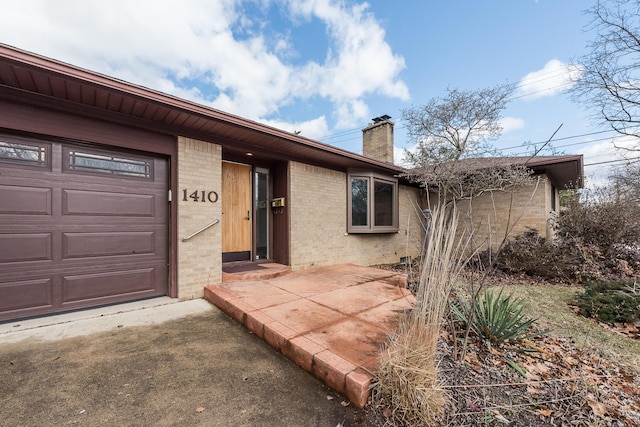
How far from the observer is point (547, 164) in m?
6.70

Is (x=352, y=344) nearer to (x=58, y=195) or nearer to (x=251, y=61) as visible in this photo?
(x=58, y=195)

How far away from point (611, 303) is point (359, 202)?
14.7ft

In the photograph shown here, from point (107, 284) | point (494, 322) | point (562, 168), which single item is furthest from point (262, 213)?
point (562, 168)

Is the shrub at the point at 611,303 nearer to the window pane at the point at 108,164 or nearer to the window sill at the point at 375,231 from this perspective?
the window sill at the point at 375,231

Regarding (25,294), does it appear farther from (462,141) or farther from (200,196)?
(462,141)

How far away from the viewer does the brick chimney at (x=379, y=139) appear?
9148 mm

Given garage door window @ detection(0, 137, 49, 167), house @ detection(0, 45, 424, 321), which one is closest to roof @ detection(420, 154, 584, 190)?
house @ detection(0, 45, 424, 321)

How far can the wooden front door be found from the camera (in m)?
4.98

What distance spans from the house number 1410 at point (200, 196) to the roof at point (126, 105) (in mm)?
830

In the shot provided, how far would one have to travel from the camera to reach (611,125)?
569cm

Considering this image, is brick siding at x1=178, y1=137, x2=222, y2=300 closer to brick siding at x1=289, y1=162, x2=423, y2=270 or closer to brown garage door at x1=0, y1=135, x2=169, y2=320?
brown garage door at x1=0, y1=135, x2=169, y2=320

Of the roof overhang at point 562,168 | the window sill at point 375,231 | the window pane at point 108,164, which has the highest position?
the roof overhang at point 562,168

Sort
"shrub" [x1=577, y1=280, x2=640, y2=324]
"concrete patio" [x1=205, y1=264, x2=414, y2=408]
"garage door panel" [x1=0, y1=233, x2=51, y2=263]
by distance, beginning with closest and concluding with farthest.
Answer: "concrete patio" [x1=205, y1=264, x2=414, y2=408] → "garage door panel" [x1=0, y1=233, x2=51, y2=263] → "shrub" [x1=577, y1=280, x2=640, y2=324]

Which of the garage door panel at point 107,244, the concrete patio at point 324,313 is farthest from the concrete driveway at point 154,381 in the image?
the garage door panel at point 107,244
